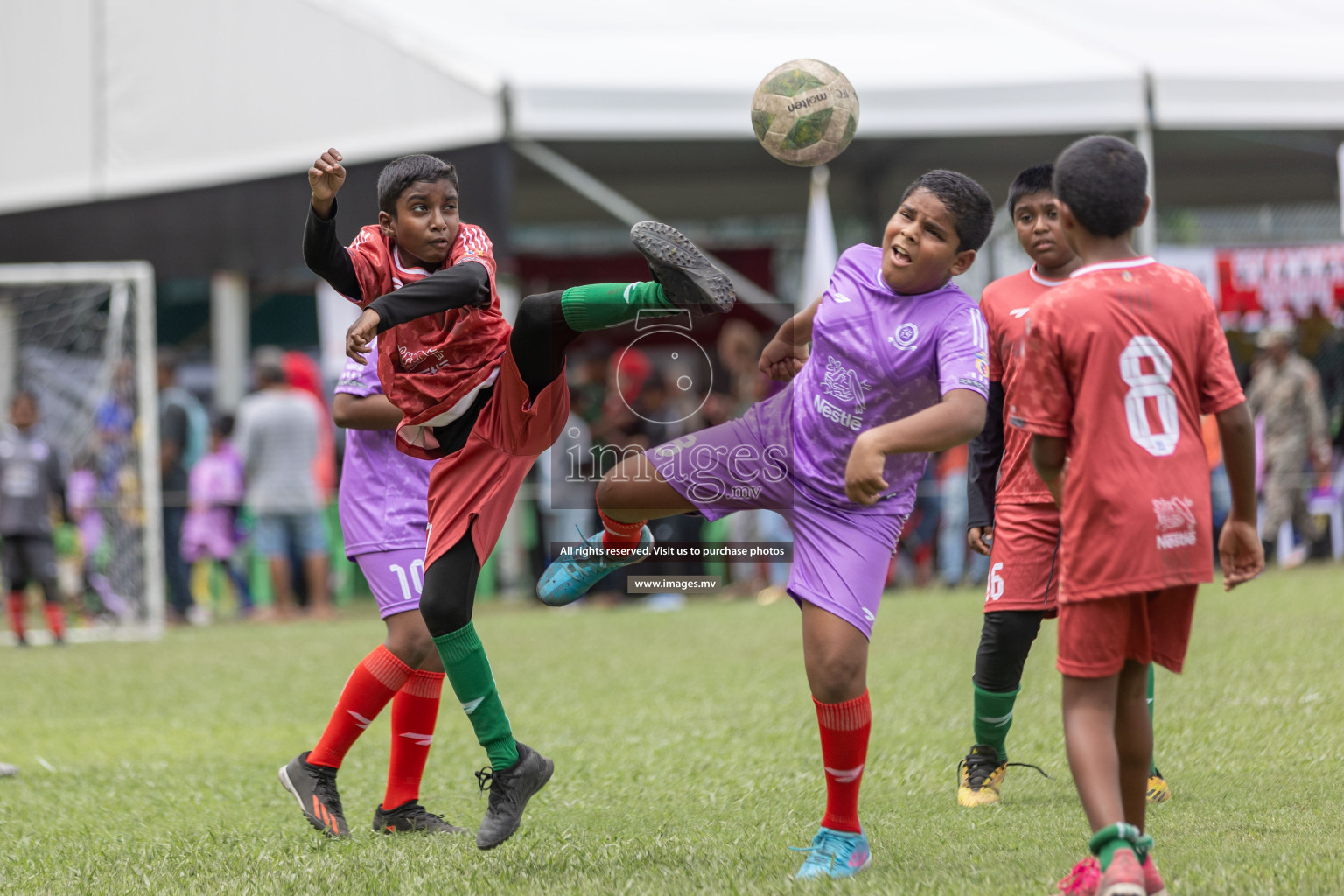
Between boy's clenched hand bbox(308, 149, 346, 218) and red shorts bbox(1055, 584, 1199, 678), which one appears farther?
boy's clenched hand bbox(308, 149, 346, 218)

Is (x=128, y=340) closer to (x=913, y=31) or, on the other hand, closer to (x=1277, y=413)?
(x=913, y=31)

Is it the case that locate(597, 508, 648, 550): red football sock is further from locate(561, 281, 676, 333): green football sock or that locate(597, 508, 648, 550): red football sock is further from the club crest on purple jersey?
the club crest on purple jersey

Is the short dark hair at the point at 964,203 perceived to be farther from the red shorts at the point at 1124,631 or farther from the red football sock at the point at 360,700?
the red football sock at the point at 360,700

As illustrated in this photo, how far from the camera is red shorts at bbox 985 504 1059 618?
4844mm

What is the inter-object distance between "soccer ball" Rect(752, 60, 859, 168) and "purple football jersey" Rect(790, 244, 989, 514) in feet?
1.58

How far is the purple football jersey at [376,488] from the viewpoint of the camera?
5086mm

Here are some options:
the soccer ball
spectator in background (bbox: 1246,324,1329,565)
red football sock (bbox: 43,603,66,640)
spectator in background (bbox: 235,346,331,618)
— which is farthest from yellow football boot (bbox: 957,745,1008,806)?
spectator in background (bbox: 1246,324,1329,565)

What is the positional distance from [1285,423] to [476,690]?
1208 cm

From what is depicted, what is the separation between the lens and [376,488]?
5.19 m

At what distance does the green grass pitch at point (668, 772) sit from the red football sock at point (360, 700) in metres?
0.29

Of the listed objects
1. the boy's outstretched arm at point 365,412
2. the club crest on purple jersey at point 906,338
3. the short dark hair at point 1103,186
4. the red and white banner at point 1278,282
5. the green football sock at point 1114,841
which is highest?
the red and white banner at point 1278,282

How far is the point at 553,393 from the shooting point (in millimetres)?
4539

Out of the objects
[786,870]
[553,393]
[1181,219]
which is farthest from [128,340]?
[1181,219]

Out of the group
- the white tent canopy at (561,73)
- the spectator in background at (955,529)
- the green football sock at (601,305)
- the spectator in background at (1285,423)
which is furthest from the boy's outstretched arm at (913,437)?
the spectator in background at (1285,423)
